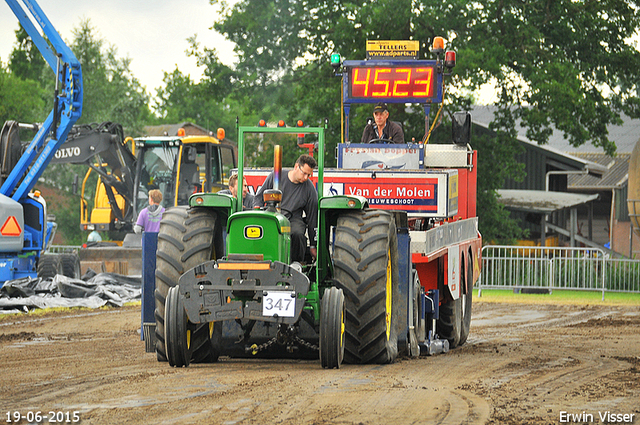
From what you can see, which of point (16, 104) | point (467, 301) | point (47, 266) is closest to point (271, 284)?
point (467, 301)

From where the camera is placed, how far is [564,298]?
23688mm

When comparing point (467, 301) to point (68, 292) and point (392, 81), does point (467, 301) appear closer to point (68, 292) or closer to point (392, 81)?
point (392, 81)

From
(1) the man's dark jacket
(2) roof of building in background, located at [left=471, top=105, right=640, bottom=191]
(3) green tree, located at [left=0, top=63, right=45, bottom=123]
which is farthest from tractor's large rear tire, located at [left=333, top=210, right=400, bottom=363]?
(3) green tree, located at [left=0, top=63, right=45, bottom=123]

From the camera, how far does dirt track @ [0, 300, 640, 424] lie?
664cm

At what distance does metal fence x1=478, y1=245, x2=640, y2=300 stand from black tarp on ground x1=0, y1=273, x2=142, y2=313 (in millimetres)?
9047

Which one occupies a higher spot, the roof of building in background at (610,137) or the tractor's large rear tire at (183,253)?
the roof of building in background at (610,137)

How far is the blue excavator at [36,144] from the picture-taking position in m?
17.4

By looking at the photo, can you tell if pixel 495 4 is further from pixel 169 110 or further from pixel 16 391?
pixel 169 110

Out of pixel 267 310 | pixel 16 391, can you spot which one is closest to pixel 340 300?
pixel 267 310

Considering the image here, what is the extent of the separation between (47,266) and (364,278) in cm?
1177

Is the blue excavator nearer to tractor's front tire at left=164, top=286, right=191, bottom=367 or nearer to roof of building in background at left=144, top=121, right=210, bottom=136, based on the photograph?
tractor's front tire at left=164, top=286, right=191, bottom=367

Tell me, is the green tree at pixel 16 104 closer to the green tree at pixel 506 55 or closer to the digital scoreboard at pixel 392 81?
the green tree at pixel 506 55

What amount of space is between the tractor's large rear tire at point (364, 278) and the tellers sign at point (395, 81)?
511cm

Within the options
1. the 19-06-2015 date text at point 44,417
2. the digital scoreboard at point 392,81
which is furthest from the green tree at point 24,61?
the 19-06-2015 date text at point 44,417
